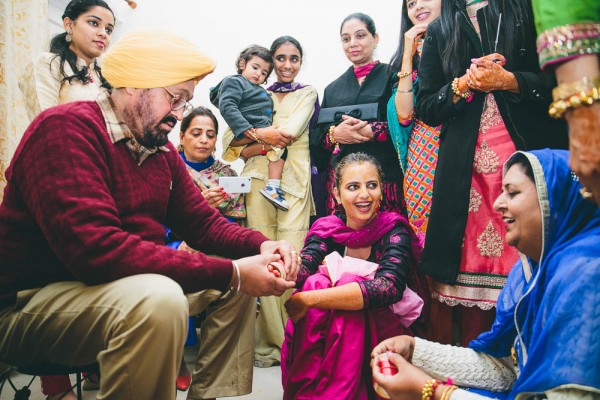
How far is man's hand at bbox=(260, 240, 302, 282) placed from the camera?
1806 mm

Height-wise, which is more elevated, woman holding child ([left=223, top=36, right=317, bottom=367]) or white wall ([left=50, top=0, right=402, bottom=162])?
white wall ([left=50, top=0, right=402, bottom=162])

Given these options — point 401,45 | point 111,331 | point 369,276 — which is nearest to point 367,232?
point 369,276

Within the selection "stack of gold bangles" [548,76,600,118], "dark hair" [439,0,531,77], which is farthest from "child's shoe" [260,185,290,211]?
"stack of gold bangles" [548,76,600,118]

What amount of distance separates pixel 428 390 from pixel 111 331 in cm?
96

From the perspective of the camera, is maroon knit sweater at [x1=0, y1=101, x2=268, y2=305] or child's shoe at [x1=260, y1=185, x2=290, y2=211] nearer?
maroon knit sweater at [x1=0, y1=101, x2=268, y2=305]

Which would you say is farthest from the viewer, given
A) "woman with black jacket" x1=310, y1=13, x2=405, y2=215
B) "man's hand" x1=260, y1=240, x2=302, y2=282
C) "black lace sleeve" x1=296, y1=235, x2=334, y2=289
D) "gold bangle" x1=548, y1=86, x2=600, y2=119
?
"woman with black jacket" x1=310, y1=13, x2=405, y2=215

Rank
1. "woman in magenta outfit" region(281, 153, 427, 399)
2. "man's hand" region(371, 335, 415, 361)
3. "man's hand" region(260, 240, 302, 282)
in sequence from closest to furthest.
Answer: "man's hand" region(371, 335, 415, 361), "man's hand" region(260, 240, 302, 282), "woman in magenta outfit" region(281, 153, 427, 399)

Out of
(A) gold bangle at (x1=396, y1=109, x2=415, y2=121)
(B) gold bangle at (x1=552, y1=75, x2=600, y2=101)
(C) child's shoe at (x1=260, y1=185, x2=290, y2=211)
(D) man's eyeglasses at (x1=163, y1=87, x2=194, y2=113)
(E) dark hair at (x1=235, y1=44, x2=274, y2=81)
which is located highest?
(E) dark hair at (x1=235, y1=44, x2=274, y2=81)

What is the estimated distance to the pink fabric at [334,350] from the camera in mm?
1899

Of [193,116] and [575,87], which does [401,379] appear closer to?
[575,87]

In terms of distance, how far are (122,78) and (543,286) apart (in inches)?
61.5

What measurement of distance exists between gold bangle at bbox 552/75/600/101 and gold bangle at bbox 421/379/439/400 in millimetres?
881

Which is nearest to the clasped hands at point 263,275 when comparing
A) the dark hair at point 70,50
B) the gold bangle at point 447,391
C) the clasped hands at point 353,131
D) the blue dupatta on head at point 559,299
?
the gold bangle at point 447,391

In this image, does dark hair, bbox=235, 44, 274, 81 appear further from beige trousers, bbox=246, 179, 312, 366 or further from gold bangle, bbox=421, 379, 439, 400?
gold bangle, bbox=421, 379, 439, 400
